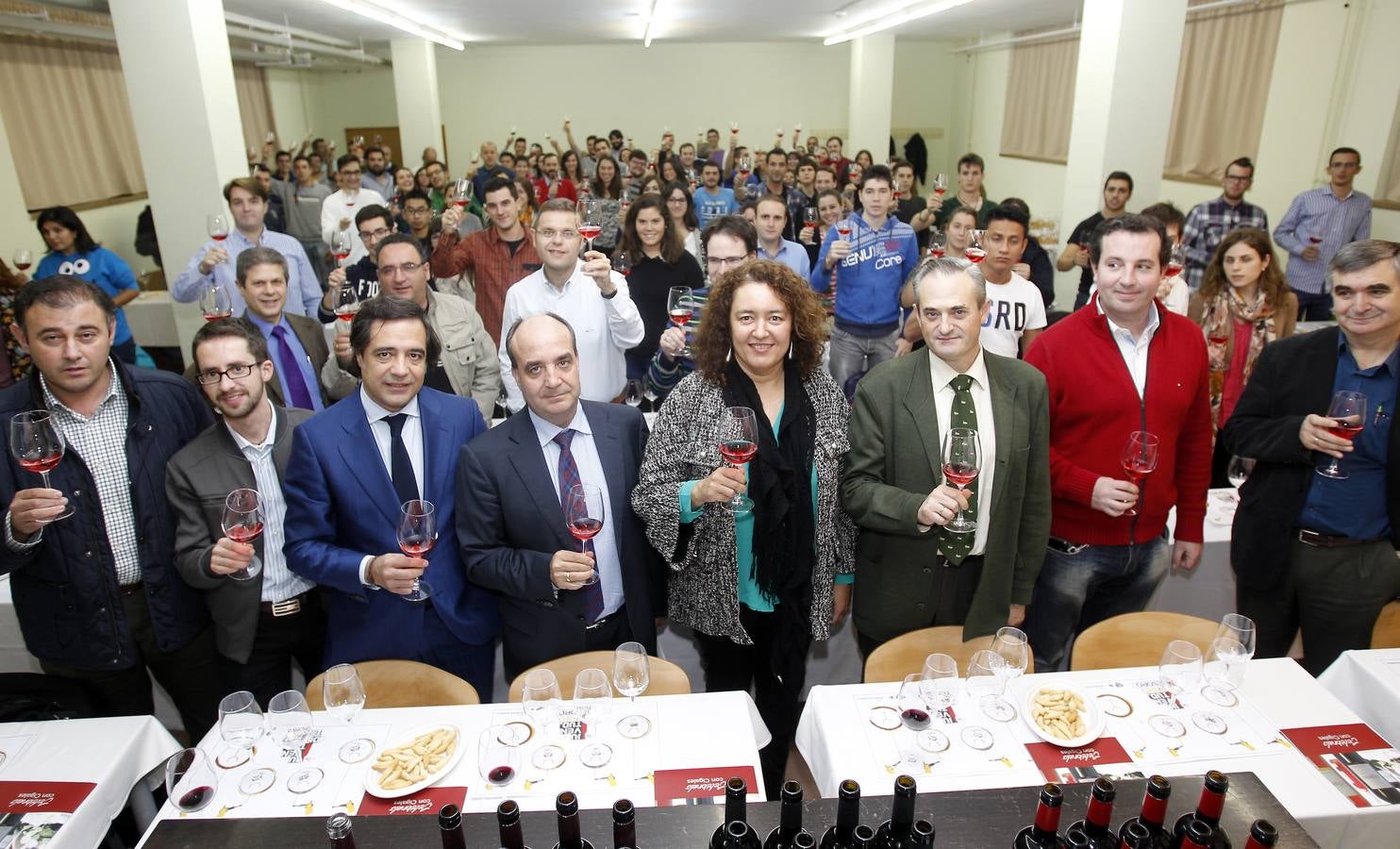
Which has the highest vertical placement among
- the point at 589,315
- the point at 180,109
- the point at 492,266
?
the point at 180,109

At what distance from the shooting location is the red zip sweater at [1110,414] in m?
2.54

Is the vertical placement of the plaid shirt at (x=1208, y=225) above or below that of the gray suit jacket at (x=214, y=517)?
above

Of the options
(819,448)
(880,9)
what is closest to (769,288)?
(819,448)

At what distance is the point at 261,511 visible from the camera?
8.09 ft

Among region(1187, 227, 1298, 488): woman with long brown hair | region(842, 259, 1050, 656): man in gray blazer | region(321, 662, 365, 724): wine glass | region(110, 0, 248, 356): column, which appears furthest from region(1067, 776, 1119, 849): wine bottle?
region(110, 0, 248, 356): column

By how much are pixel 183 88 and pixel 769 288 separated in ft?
18.2

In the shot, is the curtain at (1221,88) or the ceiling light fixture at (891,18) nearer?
the curtain at (1221,88)

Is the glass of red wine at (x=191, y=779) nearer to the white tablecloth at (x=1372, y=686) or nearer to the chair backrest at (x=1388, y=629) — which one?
the white tablecloth at (x=1372, y=686)

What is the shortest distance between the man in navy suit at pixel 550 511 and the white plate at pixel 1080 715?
3.59 feet

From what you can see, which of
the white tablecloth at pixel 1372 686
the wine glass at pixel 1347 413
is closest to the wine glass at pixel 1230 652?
the white tablecloth at pixel 1372 686

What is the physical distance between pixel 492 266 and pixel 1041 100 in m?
12.4

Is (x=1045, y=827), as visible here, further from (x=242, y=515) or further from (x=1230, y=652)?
(x=242, y=515)

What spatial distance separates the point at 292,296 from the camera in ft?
15.4

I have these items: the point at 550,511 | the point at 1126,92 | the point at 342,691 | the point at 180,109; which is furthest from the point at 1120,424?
the point at 180,109
